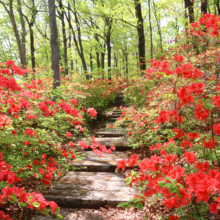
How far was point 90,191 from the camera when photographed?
3061mm

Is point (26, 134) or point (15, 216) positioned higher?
point (26, 134)

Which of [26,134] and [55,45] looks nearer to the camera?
[26,134]

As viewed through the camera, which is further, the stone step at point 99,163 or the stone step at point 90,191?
the stone step at point 99,163

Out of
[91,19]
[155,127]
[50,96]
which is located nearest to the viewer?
[155,127]

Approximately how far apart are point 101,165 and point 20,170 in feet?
5.85

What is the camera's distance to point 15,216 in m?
2.56

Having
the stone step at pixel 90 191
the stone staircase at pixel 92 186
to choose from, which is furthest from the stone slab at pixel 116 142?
the stone step at pixel 90 191

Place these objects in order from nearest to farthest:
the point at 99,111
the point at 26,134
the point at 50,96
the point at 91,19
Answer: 1. the point at 26,134
2. the point at 50,96
3. the point at 99,111
4. the point at 91,19

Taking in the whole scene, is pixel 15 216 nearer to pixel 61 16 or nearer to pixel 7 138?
pixel 7 138

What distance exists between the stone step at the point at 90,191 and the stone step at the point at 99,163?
0.72 feet

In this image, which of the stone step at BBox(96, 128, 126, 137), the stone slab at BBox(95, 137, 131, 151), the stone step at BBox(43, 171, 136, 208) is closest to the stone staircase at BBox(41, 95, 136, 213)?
the stone step at BBox(43, 171, 136, 208)

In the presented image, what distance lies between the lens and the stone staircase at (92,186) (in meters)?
2.81

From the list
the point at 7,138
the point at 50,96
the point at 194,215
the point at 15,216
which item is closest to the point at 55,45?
the point at 50,96

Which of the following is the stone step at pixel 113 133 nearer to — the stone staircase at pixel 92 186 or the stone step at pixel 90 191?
the stone staircase at pixel 92 186
